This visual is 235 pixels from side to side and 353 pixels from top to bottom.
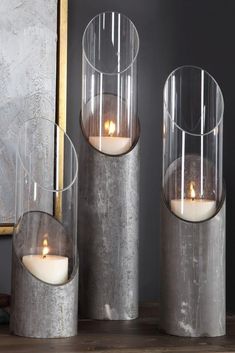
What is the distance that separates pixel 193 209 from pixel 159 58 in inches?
24.6

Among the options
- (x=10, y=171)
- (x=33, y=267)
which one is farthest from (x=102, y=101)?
(x=33, y=267)

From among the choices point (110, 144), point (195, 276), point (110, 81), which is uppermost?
point (110, 81)

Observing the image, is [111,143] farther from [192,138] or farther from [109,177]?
[192,138]

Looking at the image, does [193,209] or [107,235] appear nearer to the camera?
[193,209]

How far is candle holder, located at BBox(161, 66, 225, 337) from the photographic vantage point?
1.43m

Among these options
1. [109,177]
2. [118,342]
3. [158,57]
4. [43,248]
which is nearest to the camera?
[118,342]

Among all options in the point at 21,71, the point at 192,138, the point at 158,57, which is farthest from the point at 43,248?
the point at 158,57

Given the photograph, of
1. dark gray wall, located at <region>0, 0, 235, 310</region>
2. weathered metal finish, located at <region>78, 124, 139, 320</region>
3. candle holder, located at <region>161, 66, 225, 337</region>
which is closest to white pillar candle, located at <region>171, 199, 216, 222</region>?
candle holder, located at <region>161, 66, 225, 337</region>

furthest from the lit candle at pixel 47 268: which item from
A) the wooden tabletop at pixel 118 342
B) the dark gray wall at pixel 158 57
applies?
the dark gray wall at pixel 158 57

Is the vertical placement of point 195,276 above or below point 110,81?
below

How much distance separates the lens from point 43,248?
4.81ft

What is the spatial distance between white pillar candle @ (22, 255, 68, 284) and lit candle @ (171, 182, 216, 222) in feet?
0.80

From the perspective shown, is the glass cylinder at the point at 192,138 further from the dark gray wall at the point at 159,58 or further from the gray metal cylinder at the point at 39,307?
the dark gray wall at the point at 159,58

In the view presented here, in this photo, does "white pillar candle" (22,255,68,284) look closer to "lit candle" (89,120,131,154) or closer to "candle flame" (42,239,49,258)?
"candle flame" (42,239,49,258)
